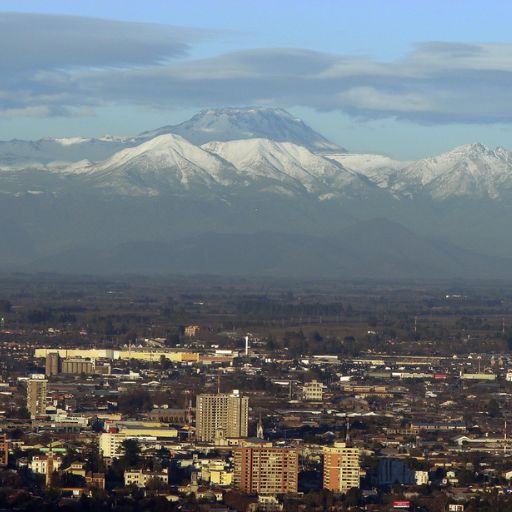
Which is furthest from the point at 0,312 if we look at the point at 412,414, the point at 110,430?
the point at 110,430

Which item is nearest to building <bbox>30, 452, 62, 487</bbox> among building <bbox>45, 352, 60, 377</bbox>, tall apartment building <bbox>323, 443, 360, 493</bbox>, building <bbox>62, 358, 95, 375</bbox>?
tall apartment building <bbox>323, 443, 360, 493</bbox>

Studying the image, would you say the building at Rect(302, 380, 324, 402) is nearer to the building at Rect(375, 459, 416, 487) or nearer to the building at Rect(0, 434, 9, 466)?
the building at Rect(375, 459, 416, 487)

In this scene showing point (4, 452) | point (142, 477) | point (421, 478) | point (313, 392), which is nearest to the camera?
point (142, 477)

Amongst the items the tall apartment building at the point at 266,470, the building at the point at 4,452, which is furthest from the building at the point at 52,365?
the tall apartment building at the point at 266,470

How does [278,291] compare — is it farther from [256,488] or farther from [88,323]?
[256,488]

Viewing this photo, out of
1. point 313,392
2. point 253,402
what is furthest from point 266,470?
point 313,392

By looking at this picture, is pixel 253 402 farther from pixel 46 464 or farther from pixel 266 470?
pixel 266 470

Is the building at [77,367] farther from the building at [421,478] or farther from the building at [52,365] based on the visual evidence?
the building at [421,478]
